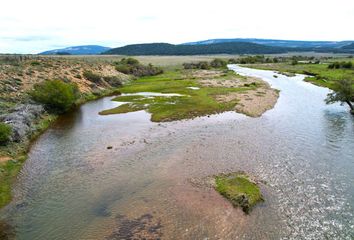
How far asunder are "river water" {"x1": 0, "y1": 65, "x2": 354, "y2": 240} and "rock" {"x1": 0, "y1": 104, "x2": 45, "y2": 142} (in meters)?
2.18

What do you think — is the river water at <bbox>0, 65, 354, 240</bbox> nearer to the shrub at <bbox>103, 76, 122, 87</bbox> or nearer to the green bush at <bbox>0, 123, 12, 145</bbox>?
the green bush at <bbox>0, 123, 12, 145</bbox>

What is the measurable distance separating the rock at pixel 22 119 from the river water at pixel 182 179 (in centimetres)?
218

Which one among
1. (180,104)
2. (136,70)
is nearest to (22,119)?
(180,104)

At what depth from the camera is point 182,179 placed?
95.1 ft

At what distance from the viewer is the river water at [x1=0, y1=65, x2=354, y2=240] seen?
71.4 feet

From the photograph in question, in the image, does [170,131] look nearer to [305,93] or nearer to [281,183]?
[281,183]

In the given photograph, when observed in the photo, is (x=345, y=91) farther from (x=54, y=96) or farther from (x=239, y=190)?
(x=54, y=96)

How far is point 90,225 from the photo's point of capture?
2220 centimetres

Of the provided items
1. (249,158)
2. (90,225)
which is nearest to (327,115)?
(249,158)

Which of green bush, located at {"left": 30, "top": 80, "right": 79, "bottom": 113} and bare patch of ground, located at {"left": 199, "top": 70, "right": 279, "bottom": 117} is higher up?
green bush, located at {"left": 30, "top": 80, "right": 79, "bottom": 113}

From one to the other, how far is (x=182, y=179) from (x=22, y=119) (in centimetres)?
2602

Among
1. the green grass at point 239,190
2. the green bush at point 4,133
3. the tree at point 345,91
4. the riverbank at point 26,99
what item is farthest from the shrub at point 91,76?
the green grass at point 239,190

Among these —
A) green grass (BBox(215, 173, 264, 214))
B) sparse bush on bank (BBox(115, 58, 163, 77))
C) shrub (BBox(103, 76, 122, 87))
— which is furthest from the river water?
sparse bush on bank (BBox(115, 58, 163, 77))

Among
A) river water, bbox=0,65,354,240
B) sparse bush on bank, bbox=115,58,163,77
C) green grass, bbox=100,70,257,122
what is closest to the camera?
river water, bbox=0,65,354,240
